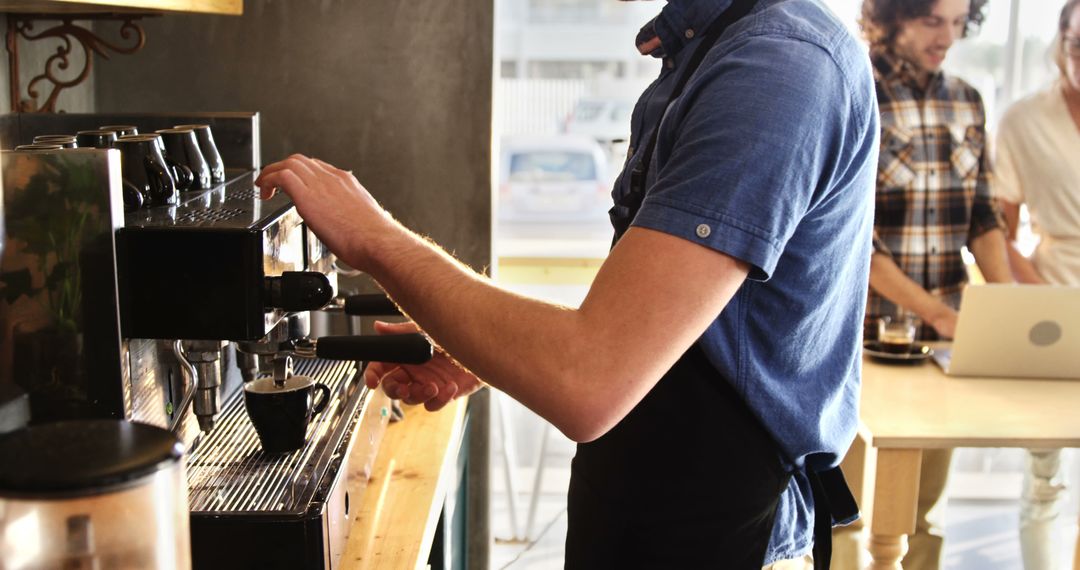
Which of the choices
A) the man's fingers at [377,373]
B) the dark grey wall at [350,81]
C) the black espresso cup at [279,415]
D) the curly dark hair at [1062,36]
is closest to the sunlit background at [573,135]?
the curly dark hair at [1062,36]

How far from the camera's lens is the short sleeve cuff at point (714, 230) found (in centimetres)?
87

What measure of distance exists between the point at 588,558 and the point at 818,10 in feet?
2.07

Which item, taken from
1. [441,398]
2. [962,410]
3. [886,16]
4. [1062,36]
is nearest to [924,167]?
[886,16]

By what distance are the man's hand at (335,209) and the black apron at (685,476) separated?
254mm

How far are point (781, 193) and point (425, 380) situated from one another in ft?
2.41

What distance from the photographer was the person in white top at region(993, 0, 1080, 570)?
275cm

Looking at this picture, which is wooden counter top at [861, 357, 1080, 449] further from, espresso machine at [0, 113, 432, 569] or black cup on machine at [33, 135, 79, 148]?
black cup on machine at [33, 135, 79, 148]

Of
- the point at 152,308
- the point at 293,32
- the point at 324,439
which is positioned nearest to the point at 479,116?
the point at 293,32

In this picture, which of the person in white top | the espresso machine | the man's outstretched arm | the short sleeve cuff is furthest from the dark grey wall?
the person in white top

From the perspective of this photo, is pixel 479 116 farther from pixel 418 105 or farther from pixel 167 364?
pixel 167 364

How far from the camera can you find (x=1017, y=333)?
224 centimetres

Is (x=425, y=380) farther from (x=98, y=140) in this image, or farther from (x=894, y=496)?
(x=894, y=496)

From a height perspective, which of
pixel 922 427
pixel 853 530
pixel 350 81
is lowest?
pixel 853 530

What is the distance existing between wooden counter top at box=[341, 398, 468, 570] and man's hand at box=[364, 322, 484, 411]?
13cm
